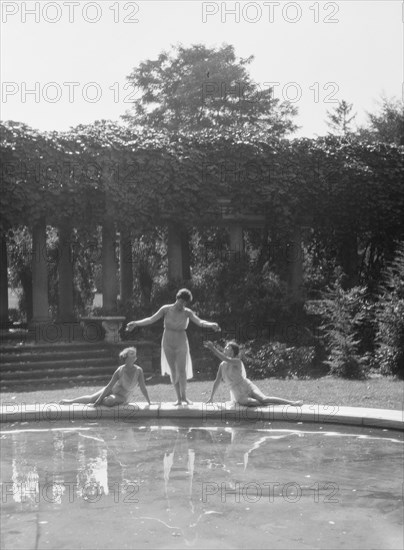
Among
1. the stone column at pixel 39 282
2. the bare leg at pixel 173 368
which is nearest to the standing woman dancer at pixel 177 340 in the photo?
the bare leg at pixel 173 368

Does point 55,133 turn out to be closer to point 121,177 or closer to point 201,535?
A: point 121,177

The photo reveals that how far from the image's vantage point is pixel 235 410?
530 inches

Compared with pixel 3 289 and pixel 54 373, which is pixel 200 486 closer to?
pixel 54 373

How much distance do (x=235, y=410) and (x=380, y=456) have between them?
3.21 meters

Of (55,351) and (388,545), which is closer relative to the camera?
(388,545)

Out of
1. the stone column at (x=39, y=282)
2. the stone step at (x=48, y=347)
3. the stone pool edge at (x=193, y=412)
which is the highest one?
the stone column at (x=39, y=282)

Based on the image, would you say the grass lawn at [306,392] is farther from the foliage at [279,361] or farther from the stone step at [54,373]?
the stone step at [54,373]

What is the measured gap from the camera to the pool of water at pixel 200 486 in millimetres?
7418

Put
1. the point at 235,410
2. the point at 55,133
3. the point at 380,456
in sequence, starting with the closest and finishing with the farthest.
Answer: the point at 380,456 → the point at 235,410 → the point at 55,133

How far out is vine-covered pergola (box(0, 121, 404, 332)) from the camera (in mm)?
20984

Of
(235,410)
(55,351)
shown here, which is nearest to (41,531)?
(235,410)

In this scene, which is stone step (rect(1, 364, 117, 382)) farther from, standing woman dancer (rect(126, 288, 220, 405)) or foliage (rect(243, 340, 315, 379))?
standing woman dancer (rect(126, 288, 220, 405))

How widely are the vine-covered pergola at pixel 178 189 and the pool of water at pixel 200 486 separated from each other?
9.03m

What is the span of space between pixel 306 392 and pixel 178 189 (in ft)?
28.1
